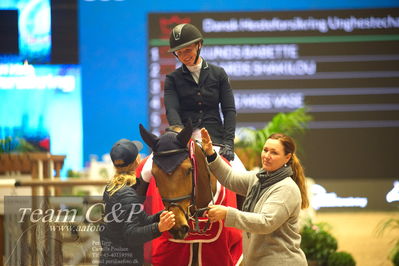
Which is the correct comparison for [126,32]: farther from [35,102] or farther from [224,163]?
[224,163]

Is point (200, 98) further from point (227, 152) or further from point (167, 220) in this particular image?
point (167, 220)

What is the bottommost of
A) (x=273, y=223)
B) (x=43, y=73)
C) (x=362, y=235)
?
(x=362, y=235)

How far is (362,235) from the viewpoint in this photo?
789 centimetres

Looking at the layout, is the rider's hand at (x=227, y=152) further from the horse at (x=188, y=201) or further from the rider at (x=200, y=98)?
the horse at (x=188, y=201)

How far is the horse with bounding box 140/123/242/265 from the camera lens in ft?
9.57

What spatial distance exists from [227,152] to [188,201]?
80cm

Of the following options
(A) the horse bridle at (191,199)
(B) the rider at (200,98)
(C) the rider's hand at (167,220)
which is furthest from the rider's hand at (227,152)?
(C) the rider's hand at (167,220)

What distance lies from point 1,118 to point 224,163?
216 inches

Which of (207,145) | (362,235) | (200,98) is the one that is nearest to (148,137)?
(207,145)

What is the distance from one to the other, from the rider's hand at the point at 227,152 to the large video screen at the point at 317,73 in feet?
14.8

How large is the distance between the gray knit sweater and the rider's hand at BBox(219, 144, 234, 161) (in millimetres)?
198

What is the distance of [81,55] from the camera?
841 centimetres

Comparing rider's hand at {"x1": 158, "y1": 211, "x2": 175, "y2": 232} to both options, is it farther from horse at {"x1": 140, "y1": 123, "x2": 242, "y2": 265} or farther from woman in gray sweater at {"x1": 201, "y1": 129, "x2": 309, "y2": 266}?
woman in gray sweater at {"x1": 201, "y1": 129, "x2": 309, "y2": 266}

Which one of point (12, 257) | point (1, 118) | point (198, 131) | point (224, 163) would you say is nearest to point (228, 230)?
point (224, 163)
